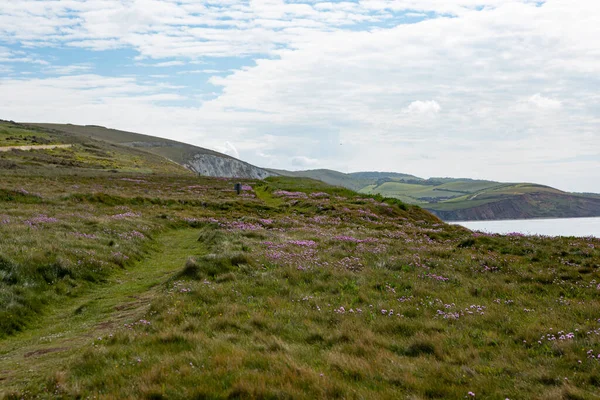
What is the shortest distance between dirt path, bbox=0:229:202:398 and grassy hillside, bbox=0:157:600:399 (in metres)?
0.08

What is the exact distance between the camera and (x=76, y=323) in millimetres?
12164

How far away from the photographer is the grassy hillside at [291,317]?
7109 mm

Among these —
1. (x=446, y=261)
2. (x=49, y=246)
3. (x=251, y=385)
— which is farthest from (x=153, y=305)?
(x=446, y=261)

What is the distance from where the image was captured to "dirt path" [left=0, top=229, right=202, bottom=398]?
8633 millimetres

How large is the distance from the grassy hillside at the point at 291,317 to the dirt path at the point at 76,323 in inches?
3.0

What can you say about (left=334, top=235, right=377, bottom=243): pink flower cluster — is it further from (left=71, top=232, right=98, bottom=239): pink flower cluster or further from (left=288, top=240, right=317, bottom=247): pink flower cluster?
(left=71, top=232, right=98, bottom=239): pink flower cluster

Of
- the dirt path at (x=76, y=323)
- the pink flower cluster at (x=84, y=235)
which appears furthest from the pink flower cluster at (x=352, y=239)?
the pink flower cluster at (x=84, y=235)

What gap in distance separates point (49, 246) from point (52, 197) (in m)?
21.8

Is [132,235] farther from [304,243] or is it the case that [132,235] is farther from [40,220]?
[304,243]

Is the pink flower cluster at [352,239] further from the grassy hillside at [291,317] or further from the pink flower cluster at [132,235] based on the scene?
the pink flower cluster at [132,235]

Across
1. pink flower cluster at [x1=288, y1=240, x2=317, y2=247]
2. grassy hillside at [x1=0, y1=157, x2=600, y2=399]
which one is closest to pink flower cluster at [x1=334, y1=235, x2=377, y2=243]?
grassy hillside at [x1=0, y1=157, x2=600, y2=399]

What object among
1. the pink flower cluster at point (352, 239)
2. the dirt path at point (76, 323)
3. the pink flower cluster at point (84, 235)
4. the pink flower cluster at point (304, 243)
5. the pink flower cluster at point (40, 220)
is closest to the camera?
the dirt path at point (76, 323)

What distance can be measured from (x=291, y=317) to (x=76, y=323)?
6274 millimetres

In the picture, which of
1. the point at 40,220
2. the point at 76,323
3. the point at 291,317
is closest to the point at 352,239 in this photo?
the point at 291,317
